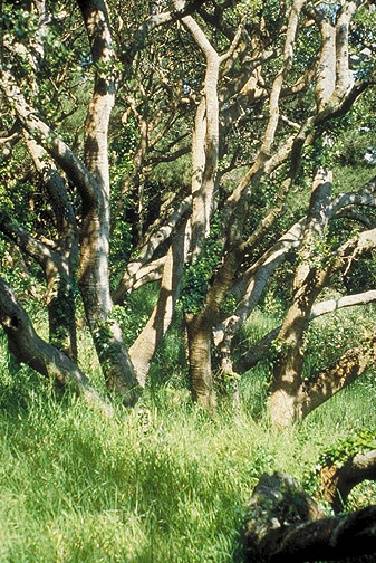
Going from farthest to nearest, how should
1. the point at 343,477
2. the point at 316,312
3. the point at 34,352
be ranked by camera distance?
the point at 316,312 < the point at 34,352 < the point at 343,477

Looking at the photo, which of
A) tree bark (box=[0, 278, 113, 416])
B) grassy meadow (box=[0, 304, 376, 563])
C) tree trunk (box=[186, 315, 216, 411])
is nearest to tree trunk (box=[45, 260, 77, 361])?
grassy meadow (box=[0, 304, 376, 563])

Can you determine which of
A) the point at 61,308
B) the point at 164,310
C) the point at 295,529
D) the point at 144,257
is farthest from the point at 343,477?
the point at 144,257

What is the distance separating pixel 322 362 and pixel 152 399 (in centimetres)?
378

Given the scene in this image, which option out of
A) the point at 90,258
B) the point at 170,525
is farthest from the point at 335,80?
the point at 170,525

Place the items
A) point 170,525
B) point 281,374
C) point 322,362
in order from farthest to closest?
point 322,362 < point 281,374 < point 170,525

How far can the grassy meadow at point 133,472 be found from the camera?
12.8 feet

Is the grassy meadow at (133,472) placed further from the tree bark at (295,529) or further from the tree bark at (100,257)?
the tree bark at (100,257)

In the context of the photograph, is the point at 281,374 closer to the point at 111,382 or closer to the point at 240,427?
the point at 240,427

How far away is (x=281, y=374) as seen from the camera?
712 cm

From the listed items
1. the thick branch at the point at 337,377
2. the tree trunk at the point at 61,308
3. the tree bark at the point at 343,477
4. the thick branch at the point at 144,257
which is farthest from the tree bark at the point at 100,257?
the thick branch at the point at 144,257

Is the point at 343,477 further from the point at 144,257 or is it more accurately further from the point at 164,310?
the point at 144,257

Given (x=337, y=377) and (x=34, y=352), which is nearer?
(x=34, y=352)

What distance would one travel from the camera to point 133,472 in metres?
4.80

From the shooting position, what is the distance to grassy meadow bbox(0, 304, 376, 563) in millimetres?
3912
